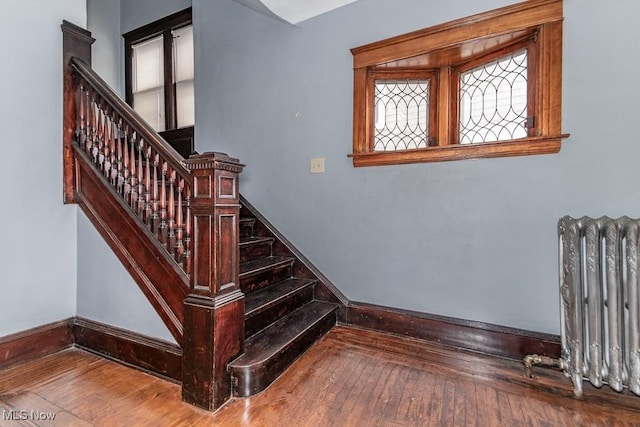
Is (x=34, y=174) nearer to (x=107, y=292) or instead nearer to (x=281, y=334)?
(x=107, y=292)

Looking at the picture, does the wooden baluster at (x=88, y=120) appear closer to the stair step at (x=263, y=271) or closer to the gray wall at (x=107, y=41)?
the stair step at (x=263, y=271)

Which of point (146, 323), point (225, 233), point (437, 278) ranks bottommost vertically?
point (146, 323)

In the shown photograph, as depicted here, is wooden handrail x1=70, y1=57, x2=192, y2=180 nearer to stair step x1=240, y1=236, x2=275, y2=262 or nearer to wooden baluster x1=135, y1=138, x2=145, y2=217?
wooden baluster x1=135, y1=138, x2=145, y2=217

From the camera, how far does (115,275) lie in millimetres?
1917

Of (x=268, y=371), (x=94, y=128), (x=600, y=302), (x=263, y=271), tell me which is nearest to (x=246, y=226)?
(x=263, y=271)

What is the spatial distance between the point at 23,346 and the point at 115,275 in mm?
631

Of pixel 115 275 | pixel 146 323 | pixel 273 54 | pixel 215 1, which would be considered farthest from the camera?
pixel 215 1

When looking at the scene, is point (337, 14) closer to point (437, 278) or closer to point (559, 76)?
point (559, 76)

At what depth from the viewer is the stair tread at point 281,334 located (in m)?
1.60

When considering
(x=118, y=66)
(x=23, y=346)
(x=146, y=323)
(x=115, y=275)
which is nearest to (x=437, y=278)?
(x=146, y=323)

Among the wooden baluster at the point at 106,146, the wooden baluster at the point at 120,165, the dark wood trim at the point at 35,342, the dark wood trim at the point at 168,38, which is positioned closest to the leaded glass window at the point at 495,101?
the wooden baluster at the point at 120,165

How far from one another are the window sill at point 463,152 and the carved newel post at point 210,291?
1125mm

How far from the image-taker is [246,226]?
278 cm

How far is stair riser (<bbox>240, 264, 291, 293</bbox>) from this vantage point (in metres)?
2.13
